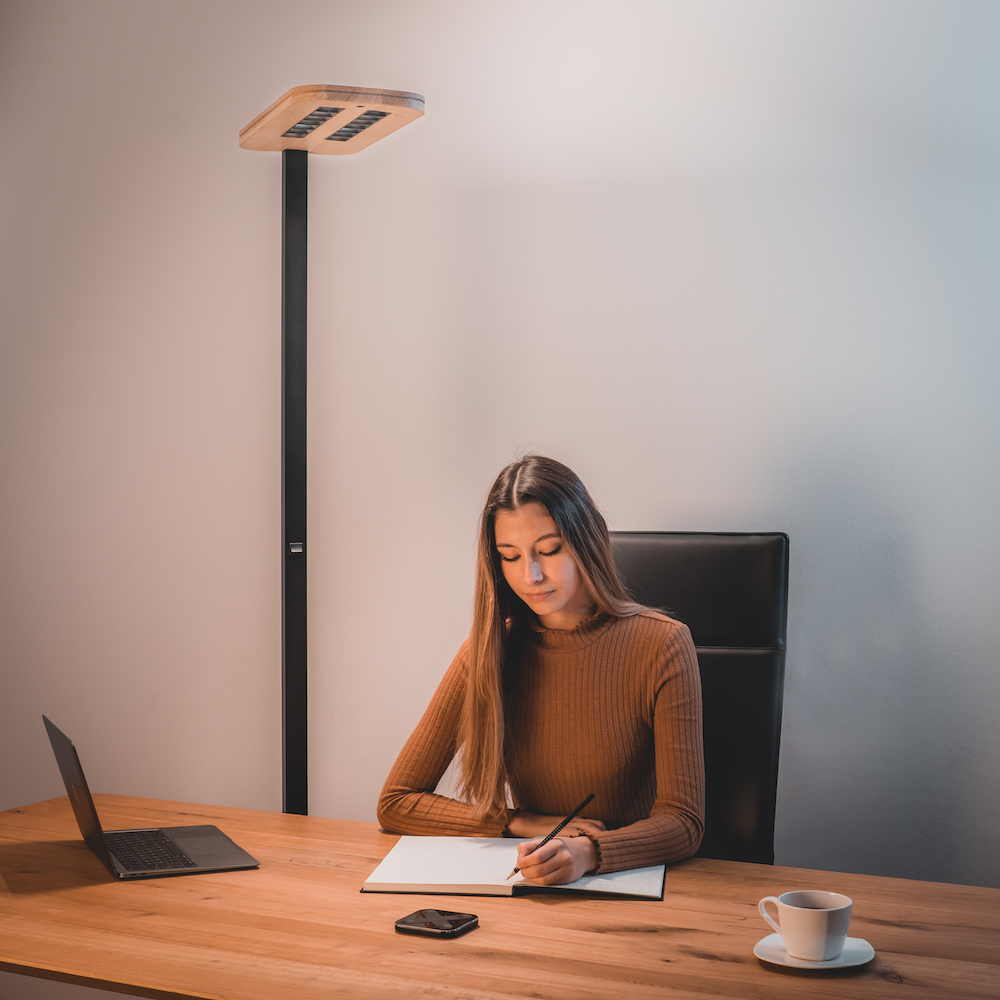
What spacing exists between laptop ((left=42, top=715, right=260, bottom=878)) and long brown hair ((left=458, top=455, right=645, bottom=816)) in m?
0.38

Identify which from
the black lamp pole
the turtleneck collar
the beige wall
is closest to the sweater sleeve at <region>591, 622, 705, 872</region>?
the turtleneck collar

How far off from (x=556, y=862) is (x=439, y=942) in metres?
0.19

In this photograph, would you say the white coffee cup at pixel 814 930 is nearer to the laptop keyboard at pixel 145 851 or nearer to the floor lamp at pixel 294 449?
the laptop keyboard at pixel 145 851

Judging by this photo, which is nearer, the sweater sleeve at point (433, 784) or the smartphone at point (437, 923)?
the smartphone at point (437, 923)

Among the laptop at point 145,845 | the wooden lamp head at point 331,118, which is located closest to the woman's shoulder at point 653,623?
the laptop at point 145,845

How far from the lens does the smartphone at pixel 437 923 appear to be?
107 centimetres

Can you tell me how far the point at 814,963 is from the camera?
3.19ft

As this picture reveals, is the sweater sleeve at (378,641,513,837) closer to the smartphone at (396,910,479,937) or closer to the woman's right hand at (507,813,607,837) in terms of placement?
the woman's right hand at (507,813,607,837)

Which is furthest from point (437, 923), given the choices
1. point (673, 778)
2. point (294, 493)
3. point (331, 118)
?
point (331, 118)

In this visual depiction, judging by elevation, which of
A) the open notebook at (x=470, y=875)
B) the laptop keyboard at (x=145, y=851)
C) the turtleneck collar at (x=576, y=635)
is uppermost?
the turtleneck collar at (x=576, y=635)

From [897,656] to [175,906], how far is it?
1537 millimetres

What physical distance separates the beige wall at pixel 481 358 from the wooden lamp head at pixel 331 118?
0.40 m

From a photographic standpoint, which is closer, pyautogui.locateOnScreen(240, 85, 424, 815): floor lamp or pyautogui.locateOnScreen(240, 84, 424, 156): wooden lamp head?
pyautogui.locateOnScreen(240, 84, 424, 156): wooden lamp head

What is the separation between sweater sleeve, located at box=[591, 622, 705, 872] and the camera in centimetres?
128
